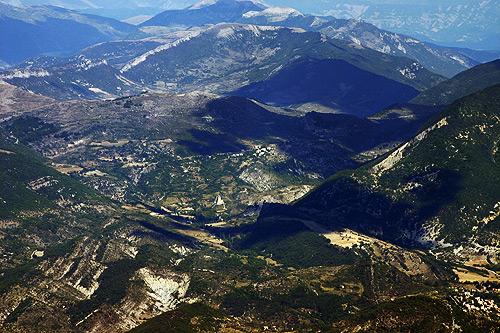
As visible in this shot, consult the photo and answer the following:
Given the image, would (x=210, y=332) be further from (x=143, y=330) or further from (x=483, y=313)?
(x=483, y=313)

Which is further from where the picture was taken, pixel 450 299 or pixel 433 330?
pixel 450 299

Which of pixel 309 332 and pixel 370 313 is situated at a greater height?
pixel 370 313

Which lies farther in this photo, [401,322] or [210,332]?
→ [210,332]

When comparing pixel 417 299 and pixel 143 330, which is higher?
pixel 417 299

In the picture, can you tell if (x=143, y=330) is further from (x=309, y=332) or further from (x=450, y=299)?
(x=450, y=299)

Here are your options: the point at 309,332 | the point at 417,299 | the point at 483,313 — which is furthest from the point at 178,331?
the point at 483,313

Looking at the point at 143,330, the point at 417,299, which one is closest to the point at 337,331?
the point at 417,299

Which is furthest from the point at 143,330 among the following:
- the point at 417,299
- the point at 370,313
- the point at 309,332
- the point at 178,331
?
the point at 417,299
